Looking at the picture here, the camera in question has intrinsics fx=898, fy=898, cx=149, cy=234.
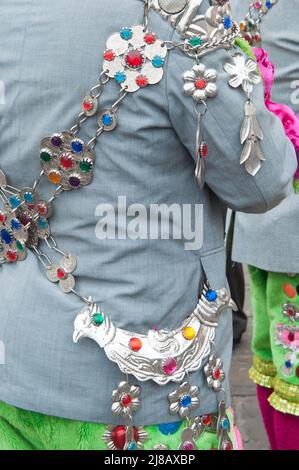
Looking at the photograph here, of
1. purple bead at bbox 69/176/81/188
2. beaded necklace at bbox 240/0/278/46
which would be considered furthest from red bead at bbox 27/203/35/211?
beaded necklace at bbox 240/0/278/46

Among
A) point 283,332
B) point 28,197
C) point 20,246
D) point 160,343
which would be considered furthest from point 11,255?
point 283,332

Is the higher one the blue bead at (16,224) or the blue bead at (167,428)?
the blue bead at (16,224)

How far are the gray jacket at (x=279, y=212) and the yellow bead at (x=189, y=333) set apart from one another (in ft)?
2.64

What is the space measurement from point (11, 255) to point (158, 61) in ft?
1.64

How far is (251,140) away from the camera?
165cm

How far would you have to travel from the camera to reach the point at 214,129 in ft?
5.37

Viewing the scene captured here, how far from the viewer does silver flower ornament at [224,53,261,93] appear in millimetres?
1644

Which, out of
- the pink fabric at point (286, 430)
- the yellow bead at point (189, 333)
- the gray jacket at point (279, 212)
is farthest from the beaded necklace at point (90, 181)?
the pink fabric at point (286, 430)

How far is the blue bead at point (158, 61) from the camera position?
63.8 inches

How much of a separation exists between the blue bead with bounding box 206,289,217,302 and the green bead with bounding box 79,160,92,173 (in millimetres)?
350

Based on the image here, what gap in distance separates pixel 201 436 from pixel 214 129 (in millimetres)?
620

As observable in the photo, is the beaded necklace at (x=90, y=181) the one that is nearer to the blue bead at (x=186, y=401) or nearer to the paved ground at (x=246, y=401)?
the blue bead at (x=186, y=401)

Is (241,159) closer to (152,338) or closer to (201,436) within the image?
(152,338)

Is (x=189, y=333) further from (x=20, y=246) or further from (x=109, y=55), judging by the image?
(x=109, y=55)
